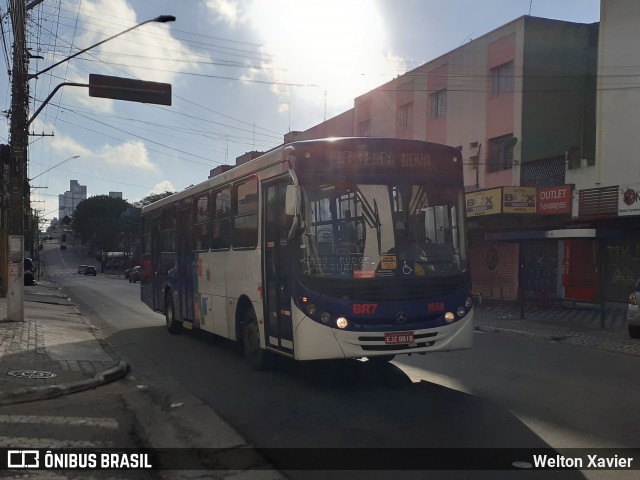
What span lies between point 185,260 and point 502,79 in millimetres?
18085

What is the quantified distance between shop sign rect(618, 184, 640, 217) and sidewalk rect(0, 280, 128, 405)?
14925mm

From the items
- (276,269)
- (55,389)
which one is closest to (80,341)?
(55,389)

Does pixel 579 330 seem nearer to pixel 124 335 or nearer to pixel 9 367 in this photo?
pixel 124 335

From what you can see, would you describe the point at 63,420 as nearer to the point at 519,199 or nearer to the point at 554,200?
the point at 519,199

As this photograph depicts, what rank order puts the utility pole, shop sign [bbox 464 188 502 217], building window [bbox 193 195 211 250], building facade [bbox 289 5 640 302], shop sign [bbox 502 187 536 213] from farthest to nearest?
shop sign [bbox 464 188 502 217] → shop sign [bbox 502 187 536 213] → building facade [bbox 289 5 640 302] → the utility pole → building window [bbox 193 195 211 250]

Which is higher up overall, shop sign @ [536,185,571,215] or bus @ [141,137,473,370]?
shop sign @ [536,185,571,215]

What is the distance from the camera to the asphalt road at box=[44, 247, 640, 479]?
18.7 feet

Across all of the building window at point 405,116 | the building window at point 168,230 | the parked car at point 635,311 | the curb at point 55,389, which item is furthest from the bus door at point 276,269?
the building window at point 405,116

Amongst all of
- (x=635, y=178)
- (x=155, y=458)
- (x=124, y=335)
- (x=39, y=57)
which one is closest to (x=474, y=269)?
(x=635, y=178)

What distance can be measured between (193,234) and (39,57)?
9.20 m

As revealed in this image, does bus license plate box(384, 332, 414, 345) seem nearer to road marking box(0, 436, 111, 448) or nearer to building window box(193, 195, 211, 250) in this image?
road marking box(0, 436, 111, 448)

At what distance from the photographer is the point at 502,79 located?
25.4 m

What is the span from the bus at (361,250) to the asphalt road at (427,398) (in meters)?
0.64

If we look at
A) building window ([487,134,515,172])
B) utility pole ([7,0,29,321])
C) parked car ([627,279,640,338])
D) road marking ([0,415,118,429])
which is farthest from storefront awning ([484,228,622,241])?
utility pole ([7,0,29,321])
